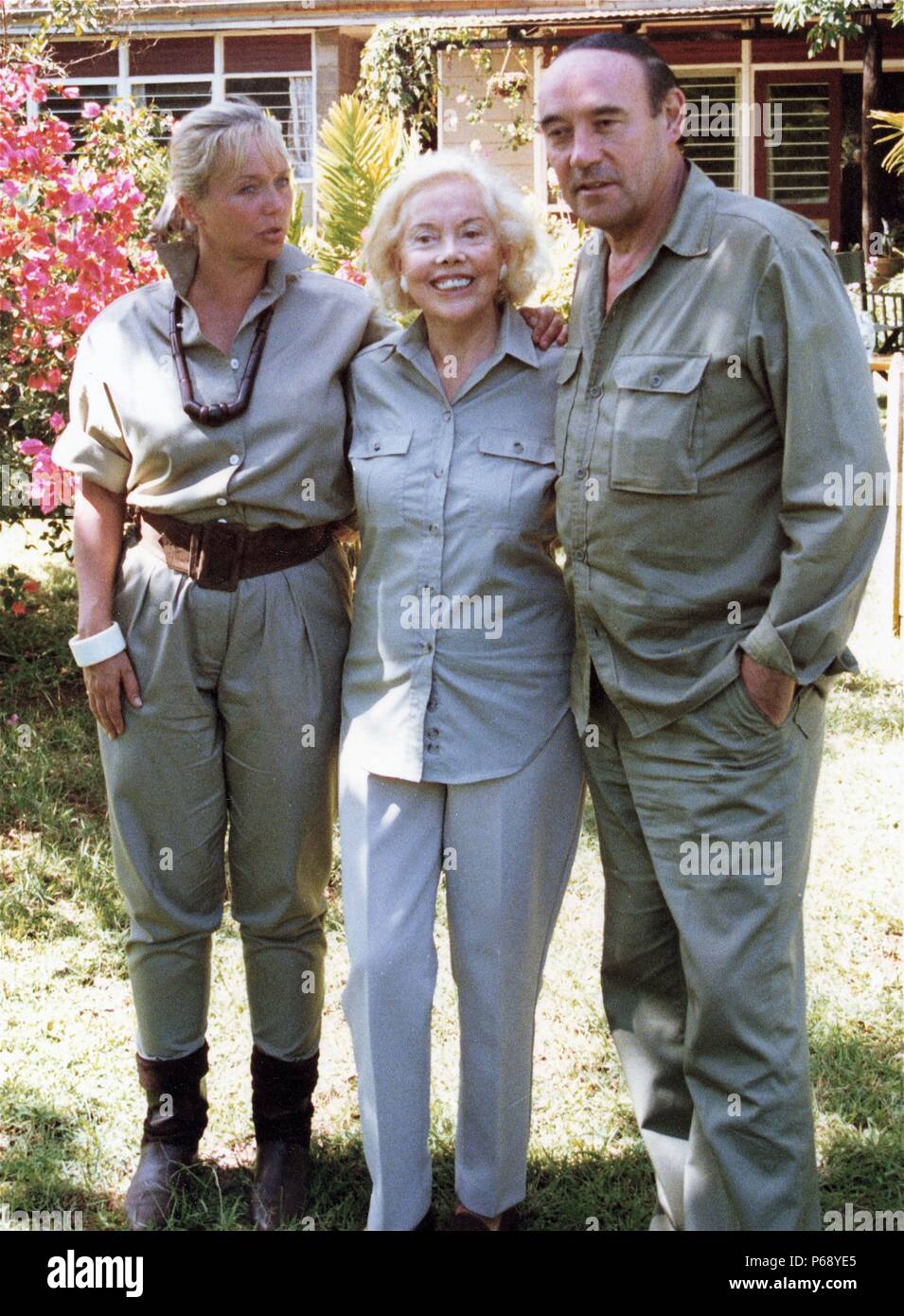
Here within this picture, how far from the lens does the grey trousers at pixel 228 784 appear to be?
313 centimetres

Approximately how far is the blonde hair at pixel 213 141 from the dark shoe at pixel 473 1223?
2158mm

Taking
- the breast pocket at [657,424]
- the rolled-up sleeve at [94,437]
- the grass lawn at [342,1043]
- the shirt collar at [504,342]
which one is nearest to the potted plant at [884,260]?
the grass lawn at [342,1043]

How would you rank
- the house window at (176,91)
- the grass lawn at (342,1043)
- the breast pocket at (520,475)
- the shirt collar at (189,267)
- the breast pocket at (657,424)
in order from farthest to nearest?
the house window at (176,91) → the grass lawn at (342,1043) → the shirt collar at (189,267) → the breast pocket at (520,475) → the breast pocket at (657,424)

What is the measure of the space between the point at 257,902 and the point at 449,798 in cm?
59

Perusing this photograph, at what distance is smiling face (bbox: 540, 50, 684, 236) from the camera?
8.77 ft

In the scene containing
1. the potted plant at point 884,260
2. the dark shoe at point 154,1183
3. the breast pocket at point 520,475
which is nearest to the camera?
the breast pocket at point 520,475

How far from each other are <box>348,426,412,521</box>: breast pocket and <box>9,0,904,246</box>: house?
14431mm

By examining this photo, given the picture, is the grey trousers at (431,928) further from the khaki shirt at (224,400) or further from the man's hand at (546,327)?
the man's hand at (546,327)

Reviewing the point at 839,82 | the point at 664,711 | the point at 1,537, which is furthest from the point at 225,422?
the point at 839,82

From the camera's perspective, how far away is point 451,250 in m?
2.95

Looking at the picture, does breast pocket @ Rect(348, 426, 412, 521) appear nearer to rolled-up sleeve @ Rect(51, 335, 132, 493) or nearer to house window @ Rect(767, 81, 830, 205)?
rolled-up sleeve @ Rect(51, 335, 132, 493)

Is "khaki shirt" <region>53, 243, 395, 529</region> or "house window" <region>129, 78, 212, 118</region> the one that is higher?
"house window" <region>129, 78, 212, 118</region>

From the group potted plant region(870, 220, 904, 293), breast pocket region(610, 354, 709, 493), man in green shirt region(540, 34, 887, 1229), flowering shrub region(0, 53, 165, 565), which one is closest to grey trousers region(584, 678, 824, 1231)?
man in green shirt region(540, 34, 887, 1229)
